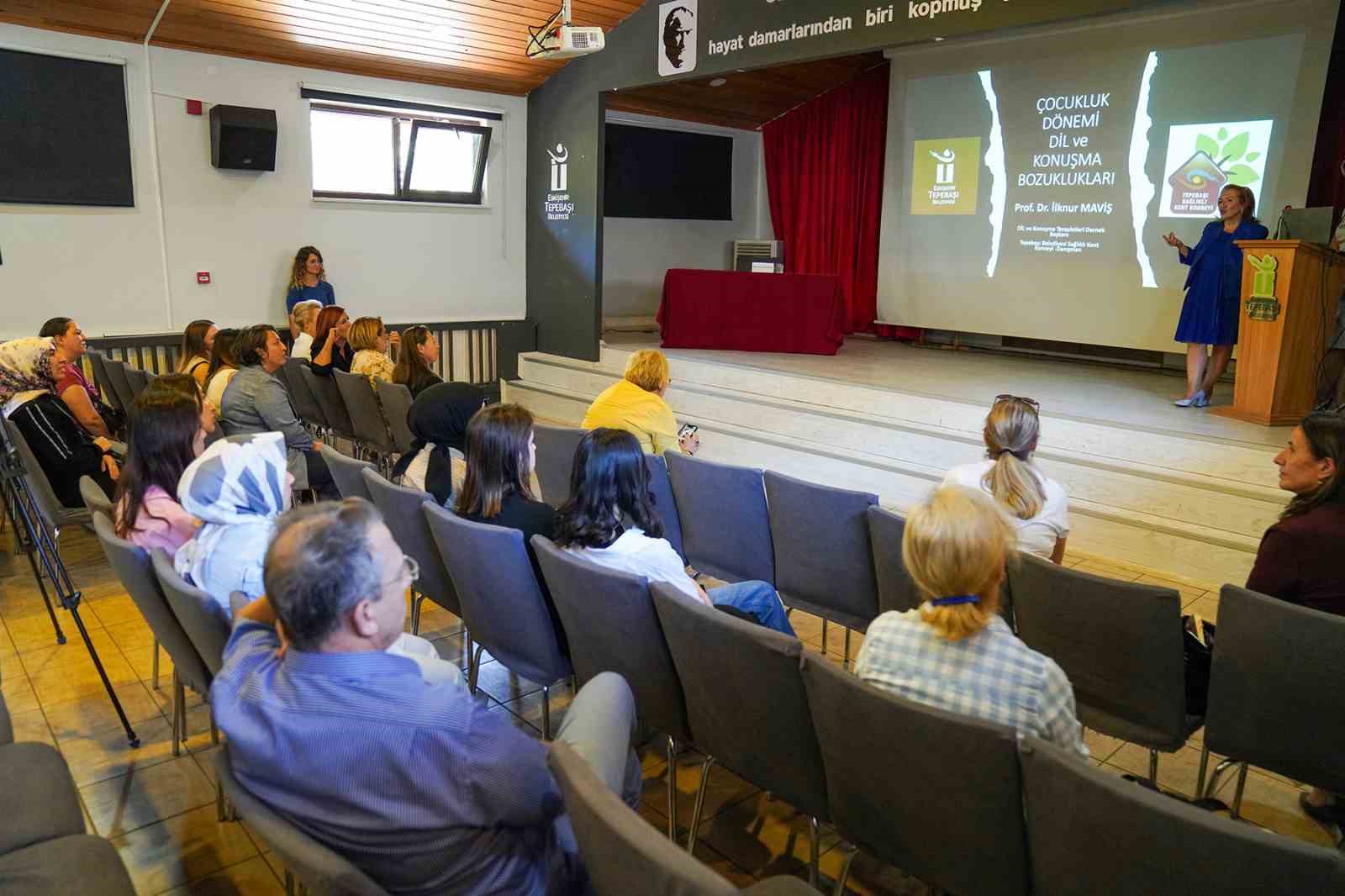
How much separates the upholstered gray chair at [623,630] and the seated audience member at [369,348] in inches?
144

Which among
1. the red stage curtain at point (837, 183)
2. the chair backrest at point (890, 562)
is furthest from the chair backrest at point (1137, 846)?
the red stage curtain at point (837, 183)

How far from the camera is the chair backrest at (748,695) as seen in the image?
6.22 feet

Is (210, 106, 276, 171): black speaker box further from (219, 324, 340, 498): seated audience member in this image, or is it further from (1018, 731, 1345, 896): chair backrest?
(1018, 731, 1345, 896): chair backrest

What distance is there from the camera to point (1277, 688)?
2.17 metres

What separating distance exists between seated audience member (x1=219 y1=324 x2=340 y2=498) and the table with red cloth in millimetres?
4617

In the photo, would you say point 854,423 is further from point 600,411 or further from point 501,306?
point 501,306

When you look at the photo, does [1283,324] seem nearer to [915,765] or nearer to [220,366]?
[915,765]

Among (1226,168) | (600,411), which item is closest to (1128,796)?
(600,411)

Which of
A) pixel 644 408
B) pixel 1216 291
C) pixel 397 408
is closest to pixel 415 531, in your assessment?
pixel 644 408

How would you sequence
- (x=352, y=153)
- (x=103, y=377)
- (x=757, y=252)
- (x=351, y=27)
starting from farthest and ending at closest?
(x=757, y=252), (x=352, y=153), (x=351, y=27), (x=103, y=377)

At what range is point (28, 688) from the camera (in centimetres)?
328

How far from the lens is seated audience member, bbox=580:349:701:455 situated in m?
4.17

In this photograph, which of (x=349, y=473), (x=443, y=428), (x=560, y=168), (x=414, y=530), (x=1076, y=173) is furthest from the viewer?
(x=560, y=168)

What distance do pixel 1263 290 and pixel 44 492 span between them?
6.27 metres
